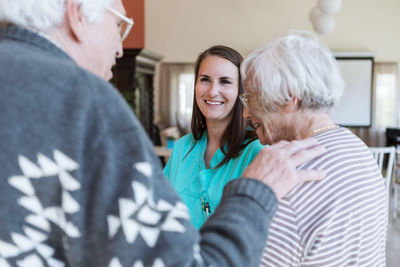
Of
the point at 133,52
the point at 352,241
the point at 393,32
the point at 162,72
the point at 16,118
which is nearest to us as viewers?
the point at 16,118

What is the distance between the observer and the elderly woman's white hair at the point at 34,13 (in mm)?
667

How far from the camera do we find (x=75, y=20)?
0.71m

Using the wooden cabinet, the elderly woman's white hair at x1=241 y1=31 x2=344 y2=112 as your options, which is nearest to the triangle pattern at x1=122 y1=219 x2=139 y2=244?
the elderly woman's white hair at x1=241 y1=31 x2=344 y2=112

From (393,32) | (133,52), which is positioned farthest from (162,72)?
(393,32)

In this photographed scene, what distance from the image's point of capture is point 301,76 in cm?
105

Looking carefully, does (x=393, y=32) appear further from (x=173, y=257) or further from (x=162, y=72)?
(x=173, y=257)

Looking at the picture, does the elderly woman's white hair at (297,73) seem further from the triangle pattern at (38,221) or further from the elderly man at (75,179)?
the triangle pattern at (38,221)

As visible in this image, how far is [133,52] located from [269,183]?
4.80 m

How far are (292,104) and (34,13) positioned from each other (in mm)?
706

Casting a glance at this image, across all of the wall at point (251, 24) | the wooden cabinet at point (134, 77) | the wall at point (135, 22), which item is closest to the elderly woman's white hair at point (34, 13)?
the wooden cabinet at point (134, 77)

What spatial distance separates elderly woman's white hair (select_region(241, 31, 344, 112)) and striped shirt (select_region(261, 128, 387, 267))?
0.40ft

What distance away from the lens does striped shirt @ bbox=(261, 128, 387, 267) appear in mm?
959

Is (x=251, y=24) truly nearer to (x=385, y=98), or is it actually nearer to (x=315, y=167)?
(x=385, y=98)

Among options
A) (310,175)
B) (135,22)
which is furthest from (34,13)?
(135,22)
